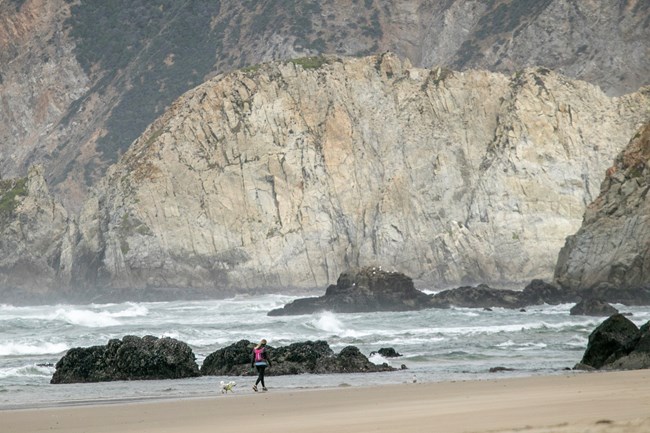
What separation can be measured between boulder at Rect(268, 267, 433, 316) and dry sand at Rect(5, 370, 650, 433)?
36997 millimetres

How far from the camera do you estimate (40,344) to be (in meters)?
Result: 40.0

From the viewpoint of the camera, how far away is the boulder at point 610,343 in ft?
84.2

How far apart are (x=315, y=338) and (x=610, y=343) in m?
18.4

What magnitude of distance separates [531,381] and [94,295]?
6620 cm

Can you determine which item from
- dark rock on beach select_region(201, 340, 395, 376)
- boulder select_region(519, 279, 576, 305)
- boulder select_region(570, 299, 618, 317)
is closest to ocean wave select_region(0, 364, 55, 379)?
dark rock on beach select_region(201, 340, 395, 376)

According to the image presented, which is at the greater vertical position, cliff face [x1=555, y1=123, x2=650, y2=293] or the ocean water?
cliff face [x1=555, y1=123, x2=650, y2=293]

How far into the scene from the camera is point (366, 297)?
61.2 meters

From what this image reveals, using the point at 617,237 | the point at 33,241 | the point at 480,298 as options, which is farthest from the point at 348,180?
the point at 617,237

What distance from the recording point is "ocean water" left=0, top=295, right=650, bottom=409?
25.2 m

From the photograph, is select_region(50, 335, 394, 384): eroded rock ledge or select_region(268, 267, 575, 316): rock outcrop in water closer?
select_region(50, 335, 394, 384): eroded rock ledge

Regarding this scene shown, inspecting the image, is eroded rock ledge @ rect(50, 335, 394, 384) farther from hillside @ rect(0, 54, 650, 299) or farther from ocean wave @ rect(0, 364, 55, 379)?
hillside @ rect(0, 54, 650, 299)

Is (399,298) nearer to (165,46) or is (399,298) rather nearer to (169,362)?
(169,362)

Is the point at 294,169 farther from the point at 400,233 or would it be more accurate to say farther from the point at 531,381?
the point at 531,381

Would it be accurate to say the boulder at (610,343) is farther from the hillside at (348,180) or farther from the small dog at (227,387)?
the hillside at (348,180)
